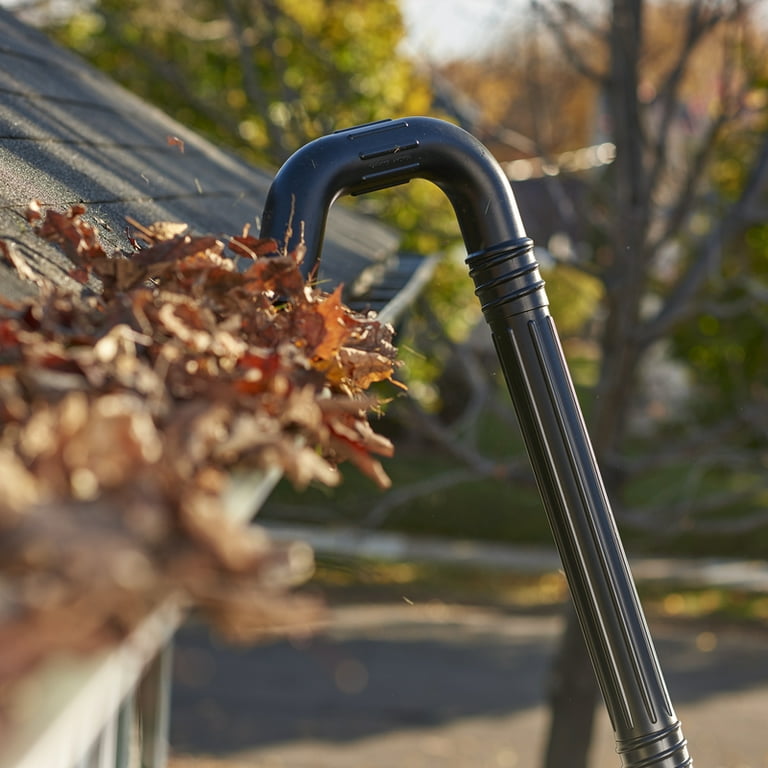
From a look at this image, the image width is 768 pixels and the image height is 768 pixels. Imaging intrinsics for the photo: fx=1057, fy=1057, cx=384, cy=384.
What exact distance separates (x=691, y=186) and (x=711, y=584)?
19.2 feet

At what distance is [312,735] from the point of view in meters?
7.49

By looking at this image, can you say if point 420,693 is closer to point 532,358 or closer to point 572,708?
point 572,708

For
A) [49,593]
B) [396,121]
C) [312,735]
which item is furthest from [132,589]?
[312,735]

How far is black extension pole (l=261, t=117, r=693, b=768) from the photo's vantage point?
87.2 inches

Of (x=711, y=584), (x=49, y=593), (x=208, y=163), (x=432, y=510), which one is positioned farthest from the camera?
(x=432, y=510)

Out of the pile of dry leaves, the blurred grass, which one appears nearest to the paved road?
the blurred grass

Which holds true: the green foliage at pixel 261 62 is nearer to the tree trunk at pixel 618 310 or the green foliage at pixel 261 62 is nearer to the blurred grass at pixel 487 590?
the tree trunk at pixel 618 310

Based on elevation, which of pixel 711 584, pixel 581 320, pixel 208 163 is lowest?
pixel 208 163

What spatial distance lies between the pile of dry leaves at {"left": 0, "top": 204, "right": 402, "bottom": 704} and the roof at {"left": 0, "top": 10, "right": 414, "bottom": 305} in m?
0.28

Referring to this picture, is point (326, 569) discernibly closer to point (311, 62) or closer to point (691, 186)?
point (311, 62)

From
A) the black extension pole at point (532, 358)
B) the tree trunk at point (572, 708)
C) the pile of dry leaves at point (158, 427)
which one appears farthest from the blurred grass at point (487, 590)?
the pile of dry leaves at point (158, 427)

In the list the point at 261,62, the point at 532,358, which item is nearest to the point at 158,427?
the point at 532,358

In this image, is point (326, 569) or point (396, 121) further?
point (326, 569)

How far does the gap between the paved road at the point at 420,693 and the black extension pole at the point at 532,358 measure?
14.6 ft
